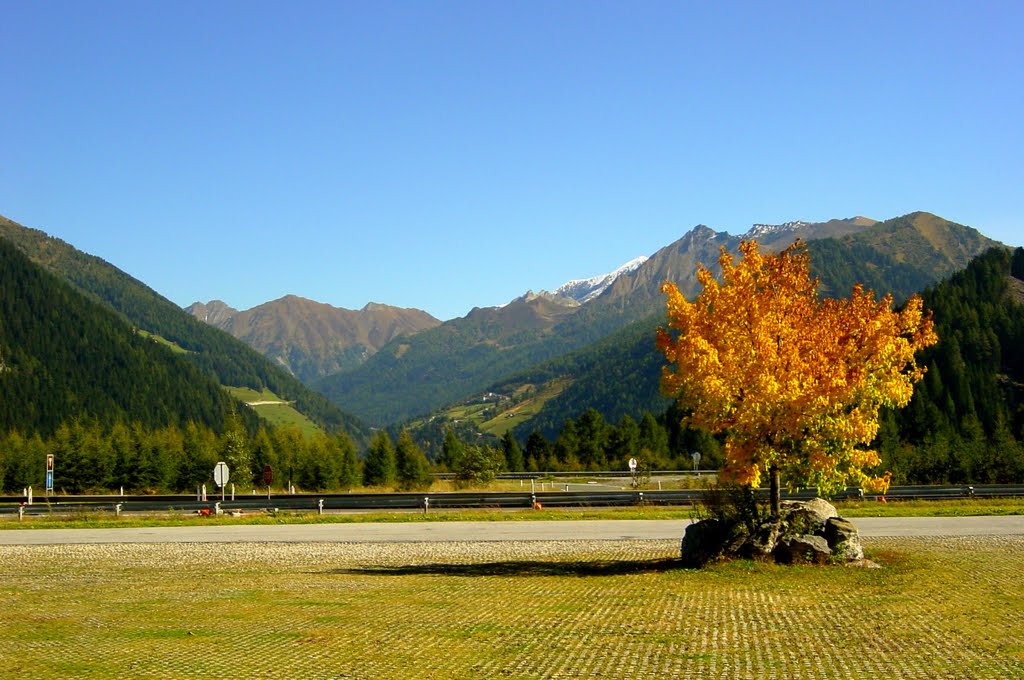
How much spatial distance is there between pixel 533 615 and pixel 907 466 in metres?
57.1

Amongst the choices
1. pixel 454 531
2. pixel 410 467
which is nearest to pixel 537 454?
pixel 410 467

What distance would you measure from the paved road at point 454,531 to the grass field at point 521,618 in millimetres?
6190

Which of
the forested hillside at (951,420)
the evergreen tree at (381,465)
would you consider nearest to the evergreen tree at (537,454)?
the forested hillside at (951,420)

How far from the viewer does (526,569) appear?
25.4m

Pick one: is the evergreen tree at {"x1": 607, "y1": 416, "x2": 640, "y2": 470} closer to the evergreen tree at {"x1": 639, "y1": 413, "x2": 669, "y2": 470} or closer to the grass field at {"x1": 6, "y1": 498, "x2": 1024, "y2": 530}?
the evergreen tree at {"x1": 639, "y1": 413, "x2": 669, "y2": 470}

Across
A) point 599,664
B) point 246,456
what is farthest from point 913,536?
point 246,456

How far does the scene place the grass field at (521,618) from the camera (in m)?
13.2

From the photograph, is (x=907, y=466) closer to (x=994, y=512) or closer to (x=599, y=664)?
(x=994, y=512)

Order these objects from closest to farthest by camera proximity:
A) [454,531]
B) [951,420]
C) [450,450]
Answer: [454,531], [450,450], [951,420]

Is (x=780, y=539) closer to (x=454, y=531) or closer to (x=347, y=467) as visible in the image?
(x=454, y=531)

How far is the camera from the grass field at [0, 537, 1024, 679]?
43.4ft

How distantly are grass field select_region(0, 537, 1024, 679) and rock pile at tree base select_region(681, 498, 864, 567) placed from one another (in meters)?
0.79

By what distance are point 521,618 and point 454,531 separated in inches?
849

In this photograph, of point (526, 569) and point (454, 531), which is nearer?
point (526, 569)
